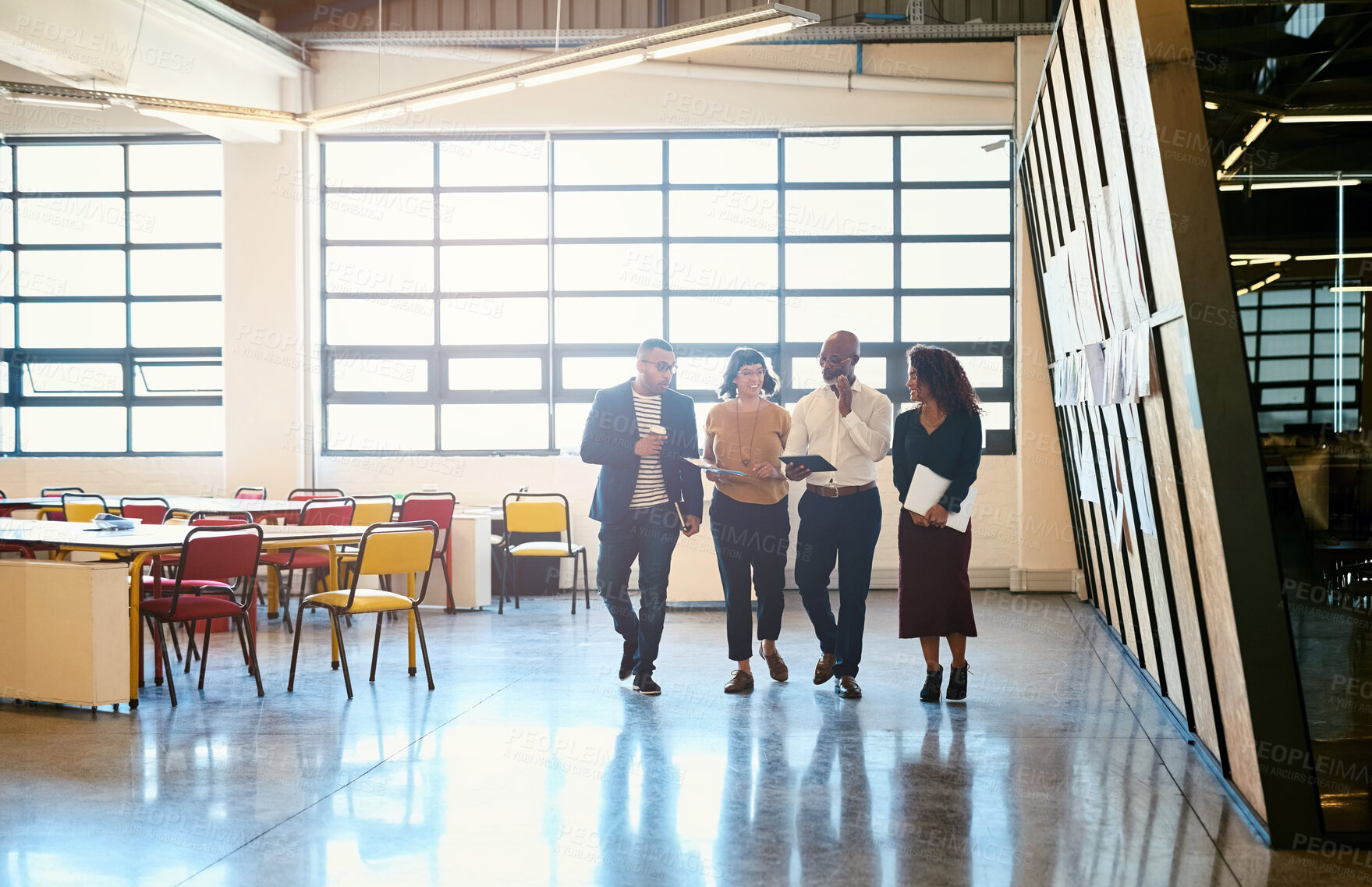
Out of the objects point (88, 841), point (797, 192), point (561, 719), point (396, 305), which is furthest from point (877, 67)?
point (88, 841)

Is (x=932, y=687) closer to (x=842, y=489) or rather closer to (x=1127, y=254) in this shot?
(x=842, y=489)

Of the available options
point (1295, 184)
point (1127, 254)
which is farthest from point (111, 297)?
point (1295, 184)

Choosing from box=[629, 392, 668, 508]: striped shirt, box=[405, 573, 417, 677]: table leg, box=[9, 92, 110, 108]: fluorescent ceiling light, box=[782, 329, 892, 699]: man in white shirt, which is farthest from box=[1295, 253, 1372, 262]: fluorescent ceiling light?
box=[9, 92, 110, 108]: fluorescent ceiling light

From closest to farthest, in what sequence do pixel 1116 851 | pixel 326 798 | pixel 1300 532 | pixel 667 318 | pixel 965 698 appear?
pixel 1116 851, pixel 326 798, pixel 965 698, pixel 1300 532, pixel 667 318

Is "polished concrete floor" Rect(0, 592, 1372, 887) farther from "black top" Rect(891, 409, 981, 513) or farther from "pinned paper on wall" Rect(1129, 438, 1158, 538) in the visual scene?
A: "black top" Rect(891, 409, 981, 513)

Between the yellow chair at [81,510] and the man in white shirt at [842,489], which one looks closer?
the man in white shirt at [842,489]

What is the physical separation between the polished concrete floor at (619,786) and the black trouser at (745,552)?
344 millimetres

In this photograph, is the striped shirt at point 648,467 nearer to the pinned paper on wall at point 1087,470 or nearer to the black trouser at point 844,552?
the black trouser at point 844,552

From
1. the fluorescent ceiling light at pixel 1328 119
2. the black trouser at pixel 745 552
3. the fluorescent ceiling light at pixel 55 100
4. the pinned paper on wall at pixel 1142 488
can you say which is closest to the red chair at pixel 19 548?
A: the fluorescent ceiling light at pixel 55 100

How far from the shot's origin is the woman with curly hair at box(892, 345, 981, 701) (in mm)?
4805

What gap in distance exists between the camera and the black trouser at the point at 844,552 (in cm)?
493

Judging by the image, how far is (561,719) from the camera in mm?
4609

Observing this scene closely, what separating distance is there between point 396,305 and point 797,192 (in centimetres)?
371

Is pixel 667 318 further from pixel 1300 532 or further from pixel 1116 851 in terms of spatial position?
pixel 1116 851
